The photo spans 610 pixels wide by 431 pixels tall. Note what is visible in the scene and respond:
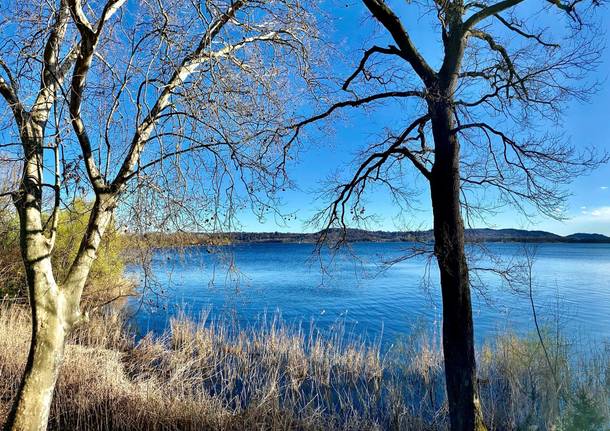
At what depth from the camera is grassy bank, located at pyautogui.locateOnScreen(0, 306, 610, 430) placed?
543cm

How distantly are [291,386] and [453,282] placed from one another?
3924 mm

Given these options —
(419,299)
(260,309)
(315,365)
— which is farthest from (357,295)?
(315,365)

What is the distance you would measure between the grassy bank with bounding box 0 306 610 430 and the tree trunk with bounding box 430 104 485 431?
39.9 inches

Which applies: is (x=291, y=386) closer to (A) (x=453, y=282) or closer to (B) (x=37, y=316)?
(A) (x=453, y=282)

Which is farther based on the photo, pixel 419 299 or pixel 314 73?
pixel 419 299

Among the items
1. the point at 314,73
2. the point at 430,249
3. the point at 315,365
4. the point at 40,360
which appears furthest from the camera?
the point at 315,365

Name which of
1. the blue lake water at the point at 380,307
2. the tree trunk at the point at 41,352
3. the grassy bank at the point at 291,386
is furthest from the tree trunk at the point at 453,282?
the tree trunk at the point at 41,352

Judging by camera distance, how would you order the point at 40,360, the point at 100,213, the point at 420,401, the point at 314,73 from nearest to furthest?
the point at 40,360
the point at 100,213
the point at 314,73
the point at 420,401

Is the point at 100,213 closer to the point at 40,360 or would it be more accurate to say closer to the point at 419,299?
the point at 40,360

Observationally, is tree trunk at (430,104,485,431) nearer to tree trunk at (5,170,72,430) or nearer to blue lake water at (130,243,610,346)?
blue lake water at (130,243,610,346)

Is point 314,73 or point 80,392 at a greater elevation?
point 314,73

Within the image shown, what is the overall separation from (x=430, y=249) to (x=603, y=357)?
17.3 ft

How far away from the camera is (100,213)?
4.04 meters

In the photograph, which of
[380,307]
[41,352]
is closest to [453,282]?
[41,352]
